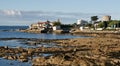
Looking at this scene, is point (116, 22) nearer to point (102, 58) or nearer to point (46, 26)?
point (46, 26)

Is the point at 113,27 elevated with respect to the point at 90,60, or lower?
lower

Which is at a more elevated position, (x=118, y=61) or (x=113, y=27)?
(x=118, y=61)

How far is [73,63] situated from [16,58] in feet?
37.2

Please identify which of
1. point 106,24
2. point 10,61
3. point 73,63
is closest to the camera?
point 73,63

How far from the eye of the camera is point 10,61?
48188mm

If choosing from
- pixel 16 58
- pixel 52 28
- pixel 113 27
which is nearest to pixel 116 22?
pixel 113 27

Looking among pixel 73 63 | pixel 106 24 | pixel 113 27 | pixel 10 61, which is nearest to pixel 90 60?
pixel 73 63

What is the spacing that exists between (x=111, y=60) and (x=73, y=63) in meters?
4.67

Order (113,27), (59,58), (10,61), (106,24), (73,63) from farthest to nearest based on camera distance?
1. (106,24)
2. (113,27)
3. (10,61)
4. (59,58)
5. (73,63)

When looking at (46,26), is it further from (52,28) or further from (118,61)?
(118,61)

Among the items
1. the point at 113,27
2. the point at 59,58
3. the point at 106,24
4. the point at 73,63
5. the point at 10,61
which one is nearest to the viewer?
the point at 73,63

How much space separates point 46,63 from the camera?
4356 cm

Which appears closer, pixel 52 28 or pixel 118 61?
pixel 118 61

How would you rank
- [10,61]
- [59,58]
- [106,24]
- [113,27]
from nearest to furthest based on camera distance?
[59,58] < [10,61] < [113,27] < [106,24]
